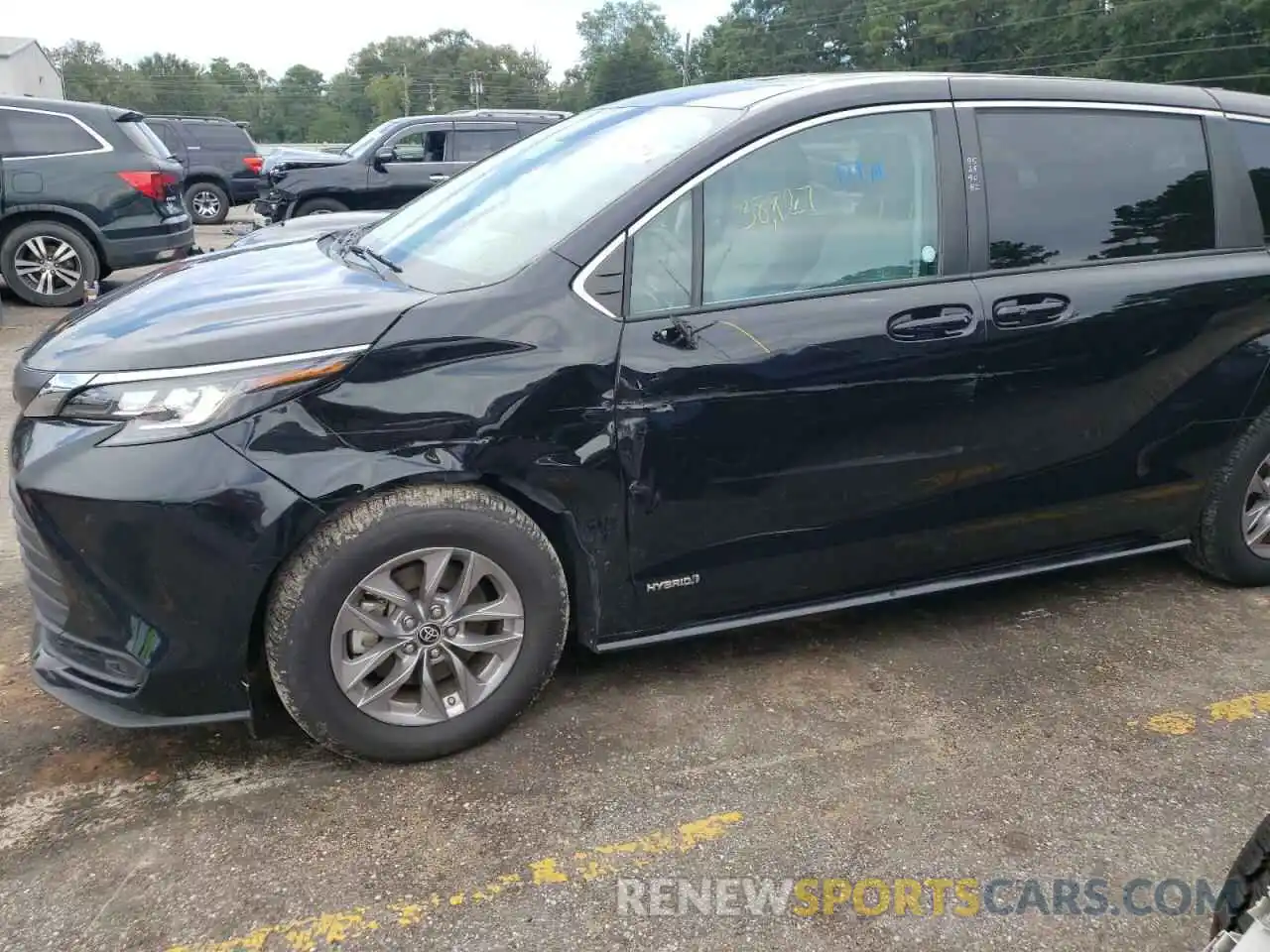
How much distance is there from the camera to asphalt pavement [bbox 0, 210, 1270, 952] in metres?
2.32

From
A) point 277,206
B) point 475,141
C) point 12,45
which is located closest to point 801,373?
point 475,141

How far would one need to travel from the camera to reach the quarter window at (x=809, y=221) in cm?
293

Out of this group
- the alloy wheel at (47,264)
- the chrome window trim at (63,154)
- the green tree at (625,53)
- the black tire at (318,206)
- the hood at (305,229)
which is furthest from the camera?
the green tree at (625,53)

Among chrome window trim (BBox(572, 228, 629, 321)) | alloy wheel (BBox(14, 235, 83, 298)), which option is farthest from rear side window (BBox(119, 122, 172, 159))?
chrome window trim (BBox(572, 228, 629, 321))

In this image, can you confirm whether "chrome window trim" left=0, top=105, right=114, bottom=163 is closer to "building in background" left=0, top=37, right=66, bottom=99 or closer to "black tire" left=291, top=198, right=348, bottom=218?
"black tire" left=291, top=198, right=348, bottom=218

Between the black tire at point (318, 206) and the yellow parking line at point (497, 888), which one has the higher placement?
the black tire at point (318, 206)

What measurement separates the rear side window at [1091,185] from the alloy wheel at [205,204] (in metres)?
18.2

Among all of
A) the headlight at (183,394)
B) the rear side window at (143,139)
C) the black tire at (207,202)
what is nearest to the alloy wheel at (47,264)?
the rear side window at (143,139)

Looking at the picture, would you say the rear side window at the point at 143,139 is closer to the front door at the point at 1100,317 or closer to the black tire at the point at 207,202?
the black tire at the point at 207,202

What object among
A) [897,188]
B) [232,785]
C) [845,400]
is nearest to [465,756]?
[232,785]

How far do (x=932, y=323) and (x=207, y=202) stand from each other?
1872 centimetres

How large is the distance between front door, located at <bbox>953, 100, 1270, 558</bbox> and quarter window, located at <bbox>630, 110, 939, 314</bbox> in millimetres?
227

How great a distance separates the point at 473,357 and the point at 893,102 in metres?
1.55

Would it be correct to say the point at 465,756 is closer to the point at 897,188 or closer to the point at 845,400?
the point at 845,400
